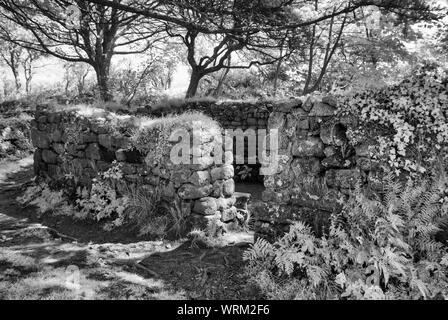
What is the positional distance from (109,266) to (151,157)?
6.93 ft

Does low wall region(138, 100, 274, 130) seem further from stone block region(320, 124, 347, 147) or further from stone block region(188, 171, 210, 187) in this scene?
stone block region(320, 124, 347, 147)

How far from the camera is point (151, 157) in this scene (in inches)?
237

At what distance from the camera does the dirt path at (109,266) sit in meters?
3.71

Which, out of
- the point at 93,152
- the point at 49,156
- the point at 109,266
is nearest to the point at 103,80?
the point at 49,156

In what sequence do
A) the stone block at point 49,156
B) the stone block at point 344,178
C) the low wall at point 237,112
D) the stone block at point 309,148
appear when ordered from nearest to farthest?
the stone block at point 344,178
the stone block at point 309,148
the stone block at point 49,156
the low wall at point 237,112

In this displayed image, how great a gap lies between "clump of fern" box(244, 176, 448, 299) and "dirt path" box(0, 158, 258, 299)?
52cm

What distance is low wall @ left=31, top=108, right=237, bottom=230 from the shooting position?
5.57m

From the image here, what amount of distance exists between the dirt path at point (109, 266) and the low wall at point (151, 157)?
2.53 feet

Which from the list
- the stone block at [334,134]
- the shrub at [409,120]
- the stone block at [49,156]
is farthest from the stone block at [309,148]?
the stone block at [49,156]

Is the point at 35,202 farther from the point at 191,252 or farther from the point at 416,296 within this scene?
the point at 416,296

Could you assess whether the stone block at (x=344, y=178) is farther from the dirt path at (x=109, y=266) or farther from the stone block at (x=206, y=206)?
the stone block at (x=206, y=206)

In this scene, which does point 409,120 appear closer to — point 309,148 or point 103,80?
point 309,148

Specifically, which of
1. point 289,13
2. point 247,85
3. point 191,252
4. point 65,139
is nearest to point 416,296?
point 191,252
